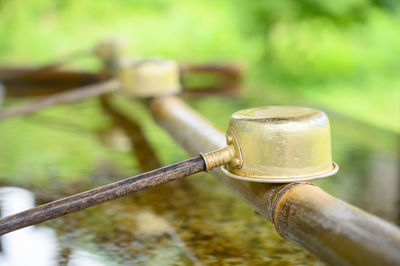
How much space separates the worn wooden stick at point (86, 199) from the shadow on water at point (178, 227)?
16 centimetres

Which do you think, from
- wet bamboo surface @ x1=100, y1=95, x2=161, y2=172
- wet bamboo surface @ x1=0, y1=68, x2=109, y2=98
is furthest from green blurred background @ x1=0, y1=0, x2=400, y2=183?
wet bamboo surface @ x1=100, y1=95, x2=161, y2=172

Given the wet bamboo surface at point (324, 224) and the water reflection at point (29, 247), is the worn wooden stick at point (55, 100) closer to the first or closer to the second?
the water reflection at point (29, 247)

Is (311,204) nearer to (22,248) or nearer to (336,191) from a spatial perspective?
(22,248)

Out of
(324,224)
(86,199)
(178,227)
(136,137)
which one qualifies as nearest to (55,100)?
(136,137)

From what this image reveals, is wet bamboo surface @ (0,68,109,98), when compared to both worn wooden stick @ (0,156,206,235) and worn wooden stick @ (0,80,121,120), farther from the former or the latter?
worn wooden stick @ (0,156,206,235)

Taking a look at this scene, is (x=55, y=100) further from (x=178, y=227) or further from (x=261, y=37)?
(x=261, y=37)

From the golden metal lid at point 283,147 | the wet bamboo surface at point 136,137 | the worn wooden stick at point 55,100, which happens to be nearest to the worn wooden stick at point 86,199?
the golden metal lid at point 283,147

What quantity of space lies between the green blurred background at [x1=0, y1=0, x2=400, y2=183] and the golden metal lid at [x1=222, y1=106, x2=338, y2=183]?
226 inches

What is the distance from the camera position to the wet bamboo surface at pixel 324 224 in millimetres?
562

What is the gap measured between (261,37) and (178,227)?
7080mm

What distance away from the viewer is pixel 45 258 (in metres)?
0.92

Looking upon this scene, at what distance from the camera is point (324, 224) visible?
640 mm

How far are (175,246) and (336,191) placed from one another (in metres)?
0.53

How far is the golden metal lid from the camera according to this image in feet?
2.62
